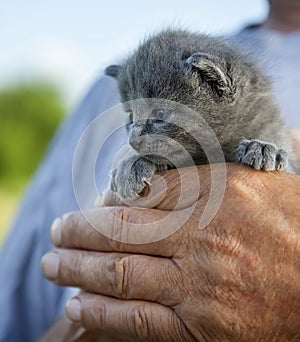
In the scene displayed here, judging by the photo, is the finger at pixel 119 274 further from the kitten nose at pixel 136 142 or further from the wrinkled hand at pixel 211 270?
the kitten nose at pixel 136 142

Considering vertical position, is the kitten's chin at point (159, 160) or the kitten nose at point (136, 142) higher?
the kitten nose at point (136, 142)

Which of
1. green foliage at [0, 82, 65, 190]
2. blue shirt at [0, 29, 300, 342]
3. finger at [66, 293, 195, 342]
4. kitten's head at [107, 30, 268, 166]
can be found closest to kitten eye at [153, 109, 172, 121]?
kitten's head at [107, 30, 268, 166]

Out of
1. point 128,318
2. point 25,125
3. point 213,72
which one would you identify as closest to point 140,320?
point 128,318

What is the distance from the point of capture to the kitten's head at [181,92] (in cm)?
165

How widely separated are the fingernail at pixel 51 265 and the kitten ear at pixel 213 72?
683mm

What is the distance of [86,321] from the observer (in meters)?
1.79

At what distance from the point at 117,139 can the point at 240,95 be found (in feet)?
2.17

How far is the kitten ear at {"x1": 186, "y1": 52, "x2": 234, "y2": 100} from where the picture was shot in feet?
5.24

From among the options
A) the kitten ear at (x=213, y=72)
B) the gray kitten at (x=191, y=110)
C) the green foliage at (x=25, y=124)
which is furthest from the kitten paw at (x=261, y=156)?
the green foliage at (x=25, y=124)

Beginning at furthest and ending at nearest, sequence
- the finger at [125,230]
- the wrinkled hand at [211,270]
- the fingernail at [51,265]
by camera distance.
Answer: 1. the fingernail at [51,265]
2. the finger at [125,230]
3. the wrinkled hand at [211,270]

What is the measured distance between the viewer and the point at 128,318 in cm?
168

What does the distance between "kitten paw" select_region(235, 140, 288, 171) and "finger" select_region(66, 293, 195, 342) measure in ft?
1.35

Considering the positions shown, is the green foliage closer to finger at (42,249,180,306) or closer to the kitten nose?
finger at (42,249,180,306)

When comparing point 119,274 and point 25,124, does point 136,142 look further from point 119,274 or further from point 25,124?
point 25,124
